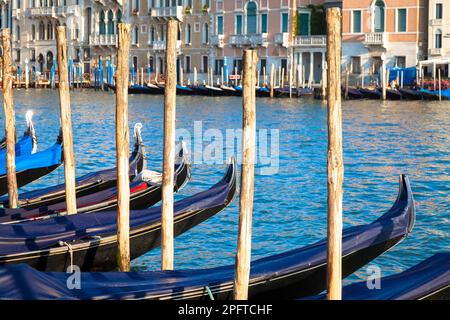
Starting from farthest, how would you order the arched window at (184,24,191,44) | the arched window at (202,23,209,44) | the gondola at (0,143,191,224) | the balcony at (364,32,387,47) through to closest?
the arched window at (184,24,191,44), the arched window at (202,23,209,44), the balcony at (364,32,387,47), the gondola at (0,143,191,224)

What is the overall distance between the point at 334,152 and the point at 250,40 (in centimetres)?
2751

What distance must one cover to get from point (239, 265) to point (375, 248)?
1.34m

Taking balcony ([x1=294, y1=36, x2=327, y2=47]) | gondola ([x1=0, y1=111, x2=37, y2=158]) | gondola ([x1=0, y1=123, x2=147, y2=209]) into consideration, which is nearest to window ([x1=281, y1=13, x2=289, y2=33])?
balcony ([x1=294, y1=36, x2=327, y2=47])

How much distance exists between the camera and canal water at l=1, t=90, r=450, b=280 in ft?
26.8

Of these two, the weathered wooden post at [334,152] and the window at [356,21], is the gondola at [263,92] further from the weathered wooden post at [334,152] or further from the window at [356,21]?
the weathered wooden post at [334,152]

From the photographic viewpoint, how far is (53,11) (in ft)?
125

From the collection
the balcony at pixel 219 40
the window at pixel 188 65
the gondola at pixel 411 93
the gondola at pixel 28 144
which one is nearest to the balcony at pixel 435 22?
the gondola at pixel 411 93

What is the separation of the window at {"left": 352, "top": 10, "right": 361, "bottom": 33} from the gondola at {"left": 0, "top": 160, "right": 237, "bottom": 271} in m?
22.9

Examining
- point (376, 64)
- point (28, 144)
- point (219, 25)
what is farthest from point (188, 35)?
point (28, 144)

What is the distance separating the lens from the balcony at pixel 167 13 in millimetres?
34000

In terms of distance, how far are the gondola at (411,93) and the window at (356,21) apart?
3.24 metres

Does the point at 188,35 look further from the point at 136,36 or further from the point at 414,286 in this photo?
the point at 414,286

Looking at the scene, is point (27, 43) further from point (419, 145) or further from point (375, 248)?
point (375, 248)

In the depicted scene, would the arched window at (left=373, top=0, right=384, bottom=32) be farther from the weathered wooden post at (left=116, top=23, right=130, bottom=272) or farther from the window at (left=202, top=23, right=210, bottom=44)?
the weathered wooden post at (left=116, top=23, right=130, bottom=272)
